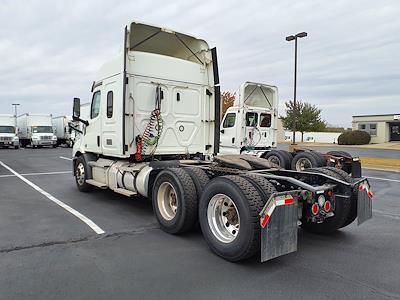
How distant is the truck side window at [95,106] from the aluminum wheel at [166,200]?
327 cm

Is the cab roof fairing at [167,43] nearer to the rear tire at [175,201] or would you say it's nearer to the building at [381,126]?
the rear tire at [175,201]

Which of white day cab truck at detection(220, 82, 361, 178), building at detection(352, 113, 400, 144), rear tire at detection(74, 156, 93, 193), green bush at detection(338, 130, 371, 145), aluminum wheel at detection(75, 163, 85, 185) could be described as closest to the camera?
rear tire at detection(74, 156, 93, 193)

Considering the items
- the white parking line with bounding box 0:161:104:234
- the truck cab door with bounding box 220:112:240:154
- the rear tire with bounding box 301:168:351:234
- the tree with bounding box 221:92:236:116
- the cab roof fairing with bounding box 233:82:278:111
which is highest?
the tree with bounding box 221:92:236:116

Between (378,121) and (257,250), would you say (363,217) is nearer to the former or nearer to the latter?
(257,250)

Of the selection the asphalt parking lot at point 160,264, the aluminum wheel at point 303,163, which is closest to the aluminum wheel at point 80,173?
the asphalt parking lot at point 160,264

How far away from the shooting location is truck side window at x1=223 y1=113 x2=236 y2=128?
1288 cm

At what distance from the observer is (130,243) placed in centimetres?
488

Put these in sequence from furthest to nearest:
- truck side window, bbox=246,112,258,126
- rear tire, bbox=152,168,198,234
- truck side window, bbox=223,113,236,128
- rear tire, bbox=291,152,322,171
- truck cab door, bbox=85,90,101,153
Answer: truck side window, bbox=223,113,236,128 → truck side window, bbox=246,112,258,126 → rear tire, bbox=291,152,322,171 → truck cab door, bbox=85,90,101,153 → rear tire, bbox=152,168,198,234

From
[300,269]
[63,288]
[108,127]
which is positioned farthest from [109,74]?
[300,269]

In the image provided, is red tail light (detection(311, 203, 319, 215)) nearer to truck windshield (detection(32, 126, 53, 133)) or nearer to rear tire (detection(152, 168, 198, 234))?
rear tire (detection(152, 168, 198, 234))

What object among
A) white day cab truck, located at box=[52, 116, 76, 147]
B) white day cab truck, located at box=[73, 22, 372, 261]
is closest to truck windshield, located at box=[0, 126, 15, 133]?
white day cab truck, located at box=[52, 116, 76, 147]

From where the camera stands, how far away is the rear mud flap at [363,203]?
4.77m

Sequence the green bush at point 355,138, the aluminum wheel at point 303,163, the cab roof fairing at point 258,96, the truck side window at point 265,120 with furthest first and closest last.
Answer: the green bush at point 355,138 → the truck side window at point 265,120 → the cab roof fairing at point 258,96 → the aluminum wheel at point 303,163

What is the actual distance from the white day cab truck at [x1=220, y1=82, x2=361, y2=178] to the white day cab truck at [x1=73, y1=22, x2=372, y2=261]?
14.2 ft
